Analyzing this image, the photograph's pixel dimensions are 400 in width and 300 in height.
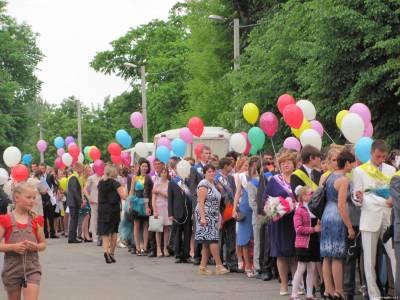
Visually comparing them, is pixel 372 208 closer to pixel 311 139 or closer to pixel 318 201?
pixel 318 201

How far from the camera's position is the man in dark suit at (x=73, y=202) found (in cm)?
2570

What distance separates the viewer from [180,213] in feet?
62.7

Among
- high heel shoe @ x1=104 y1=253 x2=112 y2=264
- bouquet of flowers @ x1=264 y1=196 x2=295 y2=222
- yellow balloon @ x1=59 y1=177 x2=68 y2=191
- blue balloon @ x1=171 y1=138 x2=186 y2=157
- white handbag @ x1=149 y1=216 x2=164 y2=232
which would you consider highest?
blue balloon @ x1=171 y1=138 x2=186 y2=157

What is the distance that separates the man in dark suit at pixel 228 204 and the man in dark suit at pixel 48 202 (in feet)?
34.6

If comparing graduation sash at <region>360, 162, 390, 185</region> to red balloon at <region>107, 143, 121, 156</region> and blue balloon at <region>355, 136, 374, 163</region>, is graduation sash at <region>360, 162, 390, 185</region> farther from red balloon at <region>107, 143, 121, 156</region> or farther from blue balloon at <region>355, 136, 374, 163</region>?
red balloon at <region>107, 143, 121, 156</region>

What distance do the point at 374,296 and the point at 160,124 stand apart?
56222 millimetres

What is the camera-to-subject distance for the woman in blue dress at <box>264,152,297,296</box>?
13414 mm

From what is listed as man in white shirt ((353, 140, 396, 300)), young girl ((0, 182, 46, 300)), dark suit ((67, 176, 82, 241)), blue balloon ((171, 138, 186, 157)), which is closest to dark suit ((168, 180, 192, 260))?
blue balloon ((171, 138, 186, 157))

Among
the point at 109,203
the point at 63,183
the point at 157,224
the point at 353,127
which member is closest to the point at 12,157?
the point at 63,183

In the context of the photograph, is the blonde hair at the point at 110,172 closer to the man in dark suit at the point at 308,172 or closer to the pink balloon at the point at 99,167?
the pink balloon at the point at 99,167

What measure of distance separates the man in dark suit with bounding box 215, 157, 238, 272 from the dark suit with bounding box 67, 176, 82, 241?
353 inches

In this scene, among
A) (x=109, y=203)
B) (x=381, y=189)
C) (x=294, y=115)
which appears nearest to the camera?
(x=381, y=189)

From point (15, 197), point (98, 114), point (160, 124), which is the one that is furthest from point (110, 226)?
point (98, 114)

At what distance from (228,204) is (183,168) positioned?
2.23 metres
